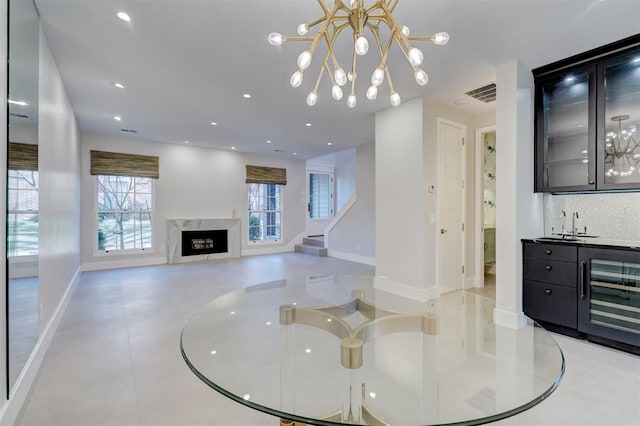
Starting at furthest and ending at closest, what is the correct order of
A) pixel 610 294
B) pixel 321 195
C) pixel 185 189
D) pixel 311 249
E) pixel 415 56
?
pixel 321 195 → pixel 311 249 → pixel 185 189 → pixel 610 294 → pixel 415 56

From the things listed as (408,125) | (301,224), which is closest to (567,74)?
(408,125)

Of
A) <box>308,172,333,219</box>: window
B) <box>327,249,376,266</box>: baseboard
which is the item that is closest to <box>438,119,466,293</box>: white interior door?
<box>327,249,376,266</box>: baseboard

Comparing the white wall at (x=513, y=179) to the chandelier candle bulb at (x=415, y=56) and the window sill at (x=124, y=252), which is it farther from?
the window sill at (x=124, y=252)

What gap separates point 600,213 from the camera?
3129mm

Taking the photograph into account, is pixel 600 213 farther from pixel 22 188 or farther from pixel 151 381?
pixel 22 188

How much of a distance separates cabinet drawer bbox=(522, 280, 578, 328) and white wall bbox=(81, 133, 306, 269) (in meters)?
6.22

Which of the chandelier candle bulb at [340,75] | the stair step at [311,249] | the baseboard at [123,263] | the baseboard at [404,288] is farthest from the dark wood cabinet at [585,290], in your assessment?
the baseboard at [123,263]

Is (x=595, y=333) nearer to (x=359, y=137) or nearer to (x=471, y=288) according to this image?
(x=471, y=288)

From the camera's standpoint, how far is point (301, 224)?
884cm

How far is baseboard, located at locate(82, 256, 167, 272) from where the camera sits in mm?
6078

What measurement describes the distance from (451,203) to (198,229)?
5.47m

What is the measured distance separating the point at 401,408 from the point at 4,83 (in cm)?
257

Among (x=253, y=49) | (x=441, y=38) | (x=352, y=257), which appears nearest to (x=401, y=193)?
(x=253, y=49)

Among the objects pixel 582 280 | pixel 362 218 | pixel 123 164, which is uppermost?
pixel 123 164
